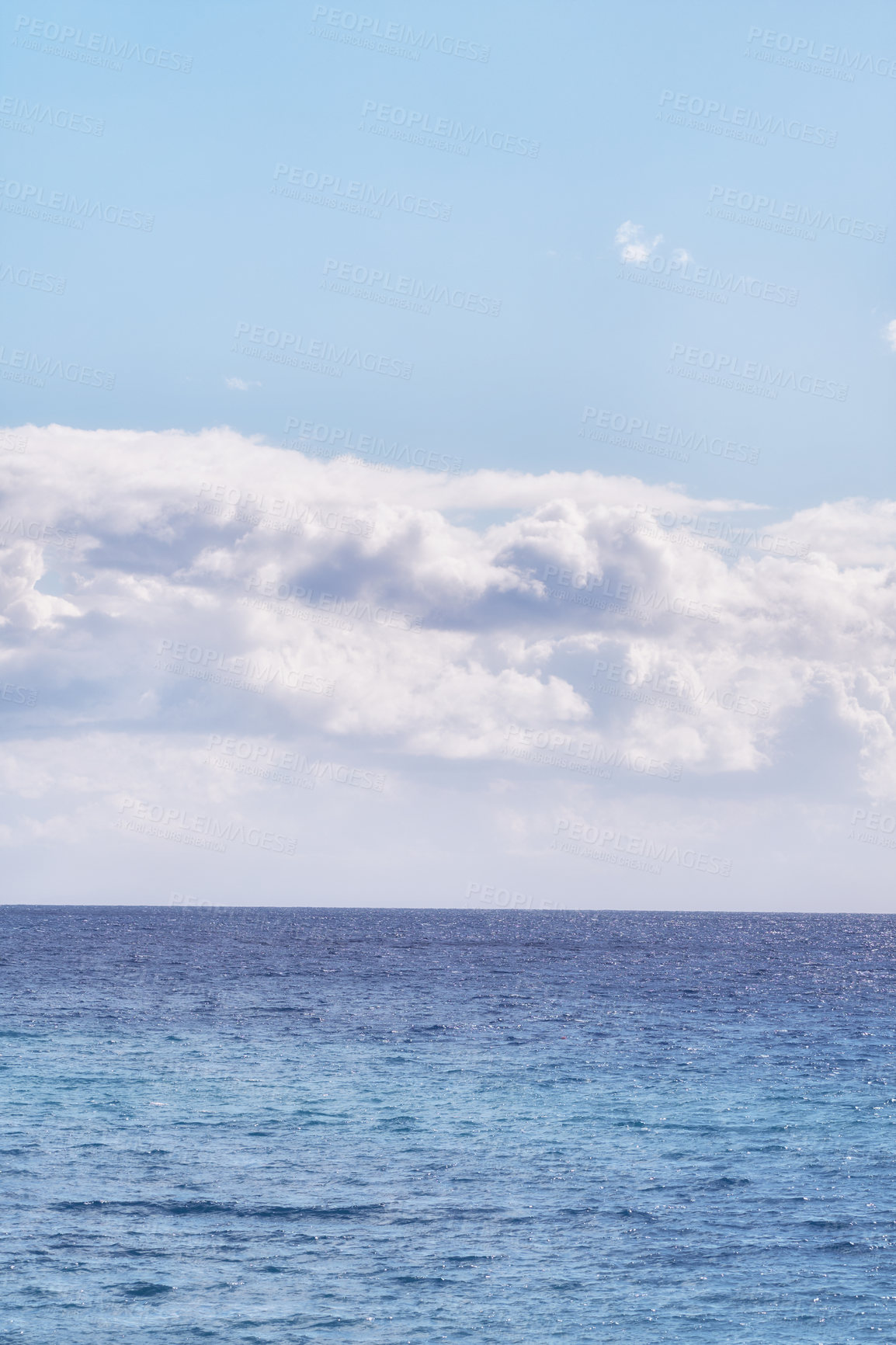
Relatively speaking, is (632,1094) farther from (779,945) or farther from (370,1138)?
(779,945)

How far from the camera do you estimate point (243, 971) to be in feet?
339

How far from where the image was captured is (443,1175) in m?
33.9

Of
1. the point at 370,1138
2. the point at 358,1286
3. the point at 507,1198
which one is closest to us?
the point at 358,1286

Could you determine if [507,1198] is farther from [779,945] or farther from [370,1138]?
[779,945]

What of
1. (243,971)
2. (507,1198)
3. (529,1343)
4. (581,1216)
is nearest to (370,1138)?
(507,1198)

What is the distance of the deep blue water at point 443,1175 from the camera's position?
79.6 feet

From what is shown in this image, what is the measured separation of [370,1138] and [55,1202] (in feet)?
36.3

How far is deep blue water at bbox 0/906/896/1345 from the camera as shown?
24250mm

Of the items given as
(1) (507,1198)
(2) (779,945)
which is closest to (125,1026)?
(1) (507,1198)

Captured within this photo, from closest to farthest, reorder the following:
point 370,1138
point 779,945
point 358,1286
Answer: point 358,1286 < point 370,1138 < point 779,945

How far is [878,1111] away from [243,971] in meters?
71.3

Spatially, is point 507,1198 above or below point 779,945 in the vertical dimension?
above

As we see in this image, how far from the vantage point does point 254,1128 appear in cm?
3897

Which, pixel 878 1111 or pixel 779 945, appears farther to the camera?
pixel 779 945
